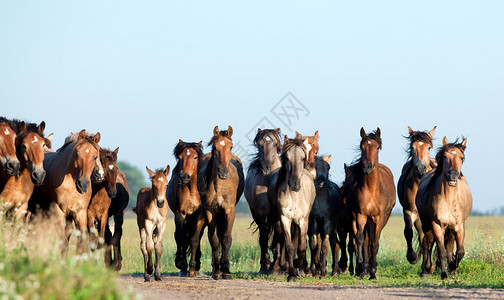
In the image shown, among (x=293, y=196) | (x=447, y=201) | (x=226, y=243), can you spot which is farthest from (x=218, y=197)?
(x=447, y=201)

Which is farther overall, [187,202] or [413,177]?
[413,177]

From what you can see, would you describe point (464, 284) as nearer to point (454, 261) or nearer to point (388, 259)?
point (454, 261)

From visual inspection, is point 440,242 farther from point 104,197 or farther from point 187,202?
point 104,197

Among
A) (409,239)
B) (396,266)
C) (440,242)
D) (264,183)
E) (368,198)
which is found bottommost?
(396,266)

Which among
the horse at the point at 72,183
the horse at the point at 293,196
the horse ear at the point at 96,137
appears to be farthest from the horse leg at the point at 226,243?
the horse ear at the point at 96,137

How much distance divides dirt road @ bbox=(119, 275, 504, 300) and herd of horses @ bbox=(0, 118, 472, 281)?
Result: 117 cm

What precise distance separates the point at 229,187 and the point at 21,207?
4.15m

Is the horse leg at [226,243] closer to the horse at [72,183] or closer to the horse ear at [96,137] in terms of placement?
the horse at [72,183]

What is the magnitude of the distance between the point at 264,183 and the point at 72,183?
4.28 meters

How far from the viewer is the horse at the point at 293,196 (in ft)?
42.5

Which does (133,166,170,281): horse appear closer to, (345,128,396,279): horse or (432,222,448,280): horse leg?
(345,128,396,279): horse

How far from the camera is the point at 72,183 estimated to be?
1265 centimetres

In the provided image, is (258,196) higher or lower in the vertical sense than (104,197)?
higher

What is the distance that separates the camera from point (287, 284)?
1216cm
